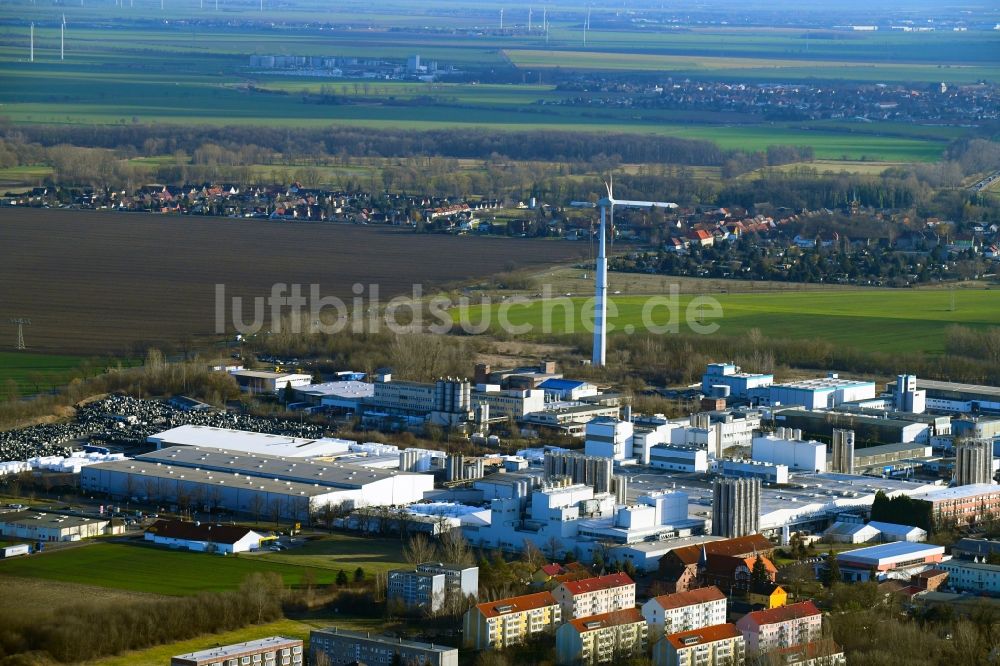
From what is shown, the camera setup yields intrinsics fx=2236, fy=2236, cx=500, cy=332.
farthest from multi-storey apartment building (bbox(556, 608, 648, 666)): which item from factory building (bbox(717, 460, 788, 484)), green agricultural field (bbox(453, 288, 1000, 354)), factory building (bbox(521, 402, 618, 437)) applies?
green agricultural field (bbox(453, 288, 1000, 354))

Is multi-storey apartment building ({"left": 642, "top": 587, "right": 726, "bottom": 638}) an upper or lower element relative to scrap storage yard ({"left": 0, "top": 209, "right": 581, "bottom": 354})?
lower

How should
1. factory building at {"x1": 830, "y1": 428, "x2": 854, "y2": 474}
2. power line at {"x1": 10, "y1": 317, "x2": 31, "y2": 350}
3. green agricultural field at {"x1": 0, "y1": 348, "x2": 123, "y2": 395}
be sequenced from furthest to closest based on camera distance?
power line at {"x1": 10, "y1": 317, "x2": 31, "y2": 350} < green agricultural field at {"x1": 0, "y1": 348, "x2": 123, "y2": 395} < factory building at {"x1": 830, "y1": 428, "x2": 854, "y2": 474}

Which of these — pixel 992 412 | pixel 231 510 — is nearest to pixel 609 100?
pixel 992 412

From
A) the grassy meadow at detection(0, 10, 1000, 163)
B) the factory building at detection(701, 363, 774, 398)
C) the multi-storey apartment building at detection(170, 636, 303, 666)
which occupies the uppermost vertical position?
the grassy meadow at detection(0, 10, 1000, 163)

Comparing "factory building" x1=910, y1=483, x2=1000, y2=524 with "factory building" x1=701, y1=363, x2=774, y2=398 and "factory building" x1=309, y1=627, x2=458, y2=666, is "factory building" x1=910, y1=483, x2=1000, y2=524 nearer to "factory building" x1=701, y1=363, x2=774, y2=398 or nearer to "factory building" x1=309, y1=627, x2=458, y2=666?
"factory building" x1=701, y1=363, x2=774, y2=398

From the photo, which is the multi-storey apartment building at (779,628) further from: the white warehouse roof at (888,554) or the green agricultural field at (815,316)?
the green agricultural field at (815,316)

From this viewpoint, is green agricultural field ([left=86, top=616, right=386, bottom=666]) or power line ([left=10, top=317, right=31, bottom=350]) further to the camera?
power line ([left=10, top=317, right=31, bottom=350])

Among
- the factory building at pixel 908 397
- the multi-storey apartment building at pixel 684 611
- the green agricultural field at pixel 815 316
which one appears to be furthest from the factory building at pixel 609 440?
the green agricultural field at pixel 815 316

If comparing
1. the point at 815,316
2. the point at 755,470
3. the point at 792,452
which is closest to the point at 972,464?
the point at 792,452

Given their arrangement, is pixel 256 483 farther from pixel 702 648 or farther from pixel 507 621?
pixel 702 648
